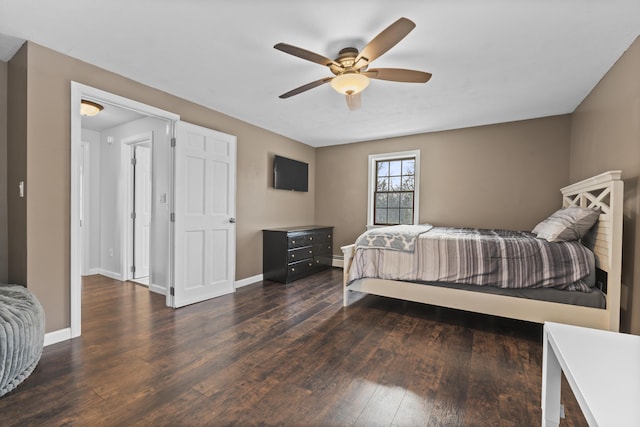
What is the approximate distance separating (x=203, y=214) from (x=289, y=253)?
136 cm

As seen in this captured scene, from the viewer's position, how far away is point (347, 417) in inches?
60.0

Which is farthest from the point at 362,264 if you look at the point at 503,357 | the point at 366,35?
the point at 366,35

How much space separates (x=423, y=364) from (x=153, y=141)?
3.91 meters

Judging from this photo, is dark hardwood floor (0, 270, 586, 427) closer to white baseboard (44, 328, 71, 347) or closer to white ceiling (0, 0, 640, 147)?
white baseboard (44, 328, 71, 347)

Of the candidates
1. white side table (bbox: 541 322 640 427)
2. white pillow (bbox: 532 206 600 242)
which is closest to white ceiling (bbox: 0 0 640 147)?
white pillow (bbox: 532 206 600 242)

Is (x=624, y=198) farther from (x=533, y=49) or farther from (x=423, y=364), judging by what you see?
(x=423, y=364)

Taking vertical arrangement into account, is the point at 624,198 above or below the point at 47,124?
below

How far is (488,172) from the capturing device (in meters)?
4.20

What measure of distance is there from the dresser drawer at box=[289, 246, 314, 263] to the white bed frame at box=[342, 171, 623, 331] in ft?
4.73

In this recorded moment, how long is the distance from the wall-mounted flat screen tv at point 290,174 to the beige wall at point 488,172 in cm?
98

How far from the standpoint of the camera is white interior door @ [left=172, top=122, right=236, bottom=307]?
3199mm

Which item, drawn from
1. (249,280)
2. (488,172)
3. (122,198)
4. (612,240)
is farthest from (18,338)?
(488,172)

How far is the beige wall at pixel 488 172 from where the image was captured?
382cm

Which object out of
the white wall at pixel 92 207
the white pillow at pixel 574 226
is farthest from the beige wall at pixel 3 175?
the white pillow at pixel 574 226
